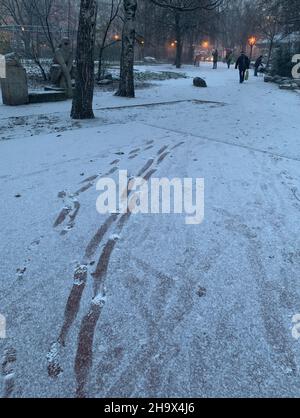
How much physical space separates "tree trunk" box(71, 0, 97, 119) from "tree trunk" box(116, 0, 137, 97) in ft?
14.3

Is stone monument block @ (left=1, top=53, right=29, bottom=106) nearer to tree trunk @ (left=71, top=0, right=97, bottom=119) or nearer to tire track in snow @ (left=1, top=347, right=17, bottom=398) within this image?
tree trunk @ (left=71, top=0, right=97, bottom=119)

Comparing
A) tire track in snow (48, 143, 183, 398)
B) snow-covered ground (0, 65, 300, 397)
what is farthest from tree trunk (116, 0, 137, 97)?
tire track in snow (48, 143, 183, 398)

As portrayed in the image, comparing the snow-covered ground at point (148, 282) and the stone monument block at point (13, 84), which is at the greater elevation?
the stone monument block at point (13, 84)

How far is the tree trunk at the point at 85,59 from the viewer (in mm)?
8023

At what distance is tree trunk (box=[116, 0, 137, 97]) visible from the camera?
11953 millimetres

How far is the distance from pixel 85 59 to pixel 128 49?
4740 millimetres

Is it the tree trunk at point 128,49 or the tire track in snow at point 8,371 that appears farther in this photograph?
the tree trunk at point 128,49

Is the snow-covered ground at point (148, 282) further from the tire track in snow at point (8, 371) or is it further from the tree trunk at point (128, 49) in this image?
the tree trunk at point (128, 49)

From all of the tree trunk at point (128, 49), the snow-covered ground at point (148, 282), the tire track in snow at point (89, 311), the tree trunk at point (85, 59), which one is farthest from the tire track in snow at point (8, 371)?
the tree trunk at point (128, 49)

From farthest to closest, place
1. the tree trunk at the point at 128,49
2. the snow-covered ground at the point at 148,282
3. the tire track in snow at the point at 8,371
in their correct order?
1. the tree trunk at the point at 128,49
2. the snow-covered ground at the point at 148,282
3. the tire track in snow at the point at 8,371

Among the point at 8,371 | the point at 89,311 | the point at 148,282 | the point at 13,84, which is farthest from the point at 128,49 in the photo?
the point at 8,371

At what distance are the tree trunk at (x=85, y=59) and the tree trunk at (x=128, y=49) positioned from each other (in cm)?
437
